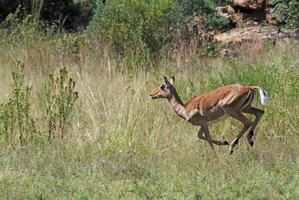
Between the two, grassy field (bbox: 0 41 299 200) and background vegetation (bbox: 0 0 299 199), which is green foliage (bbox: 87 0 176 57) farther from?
grassy field (bbox: 0 41 299 200)

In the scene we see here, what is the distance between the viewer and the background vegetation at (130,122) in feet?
21.7

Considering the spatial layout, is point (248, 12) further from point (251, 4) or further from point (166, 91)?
point (166, 91)

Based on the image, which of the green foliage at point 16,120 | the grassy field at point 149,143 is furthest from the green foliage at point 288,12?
the green foliage at point 16,120

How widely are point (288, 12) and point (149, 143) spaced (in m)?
9.84

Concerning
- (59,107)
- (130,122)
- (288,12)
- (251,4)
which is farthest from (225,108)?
(251,4)

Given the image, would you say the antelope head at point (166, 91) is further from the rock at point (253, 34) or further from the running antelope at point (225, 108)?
the rock at point (253, 34)

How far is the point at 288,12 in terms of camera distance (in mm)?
17250

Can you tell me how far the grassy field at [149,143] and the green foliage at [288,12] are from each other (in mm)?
5101

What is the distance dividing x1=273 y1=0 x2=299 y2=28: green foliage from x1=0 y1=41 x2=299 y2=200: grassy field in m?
5.10

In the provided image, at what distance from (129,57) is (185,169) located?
4.79 meters

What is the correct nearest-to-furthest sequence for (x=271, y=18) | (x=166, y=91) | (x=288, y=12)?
(x=166, y=91)
(x=288, y=12)
(x=271, y=18)

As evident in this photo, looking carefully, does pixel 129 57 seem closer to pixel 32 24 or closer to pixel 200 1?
pixel 32 24

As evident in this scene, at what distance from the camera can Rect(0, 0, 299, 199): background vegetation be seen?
21.7 ft

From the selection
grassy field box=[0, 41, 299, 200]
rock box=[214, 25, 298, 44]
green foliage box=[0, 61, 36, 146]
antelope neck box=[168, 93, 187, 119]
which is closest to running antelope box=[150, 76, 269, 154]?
antelope neck box=[168, 93, 187, 119]
